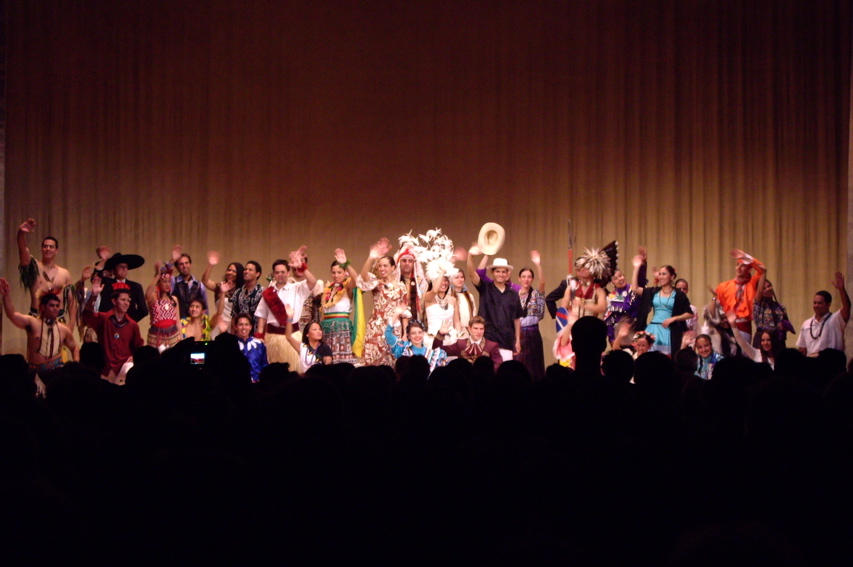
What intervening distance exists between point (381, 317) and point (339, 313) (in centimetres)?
41

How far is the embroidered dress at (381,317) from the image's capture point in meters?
8.57

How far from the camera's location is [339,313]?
849 cm

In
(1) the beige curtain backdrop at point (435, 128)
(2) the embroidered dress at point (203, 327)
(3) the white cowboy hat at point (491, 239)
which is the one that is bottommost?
(2) the embroidered dress at point (203, 327)

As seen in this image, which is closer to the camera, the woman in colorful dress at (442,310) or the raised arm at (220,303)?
the woman in colorful dress at (442,310)

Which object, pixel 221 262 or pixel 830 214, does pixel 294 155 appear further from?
pixel 830 214

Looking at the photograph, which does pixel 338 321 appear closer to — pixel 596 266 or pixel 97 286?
pixel 97 286

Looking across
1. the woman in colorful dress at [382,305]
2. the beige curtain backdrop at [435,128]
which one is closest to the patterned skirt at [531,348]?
the woman in colorful dress at [382,305]

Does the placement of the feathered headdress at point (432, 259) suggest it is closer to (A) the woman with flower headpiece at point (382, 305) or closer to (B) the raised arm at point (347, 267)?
(A) the woman with flower headpiece at point (382, 305)

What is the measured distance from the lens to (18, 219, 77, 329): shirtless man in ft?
27.3

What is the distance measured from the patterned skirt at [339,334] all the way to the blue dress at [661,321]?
115 inches

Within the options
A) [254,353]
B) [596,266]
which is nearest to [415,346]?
[254,353]

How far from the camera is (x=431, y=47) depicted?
1269cm

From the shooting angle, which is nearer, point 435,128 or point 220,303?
point 220,303

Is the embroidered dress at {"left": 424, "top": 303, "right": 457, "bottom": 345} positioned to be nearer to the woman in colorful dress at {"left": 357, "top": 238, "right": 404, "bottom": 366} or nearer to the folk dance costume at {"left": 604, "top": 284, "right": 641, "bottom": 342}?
the woman in colorful dress at {"left": 357, "top": 238, "right": 404, "bottom": 366}
